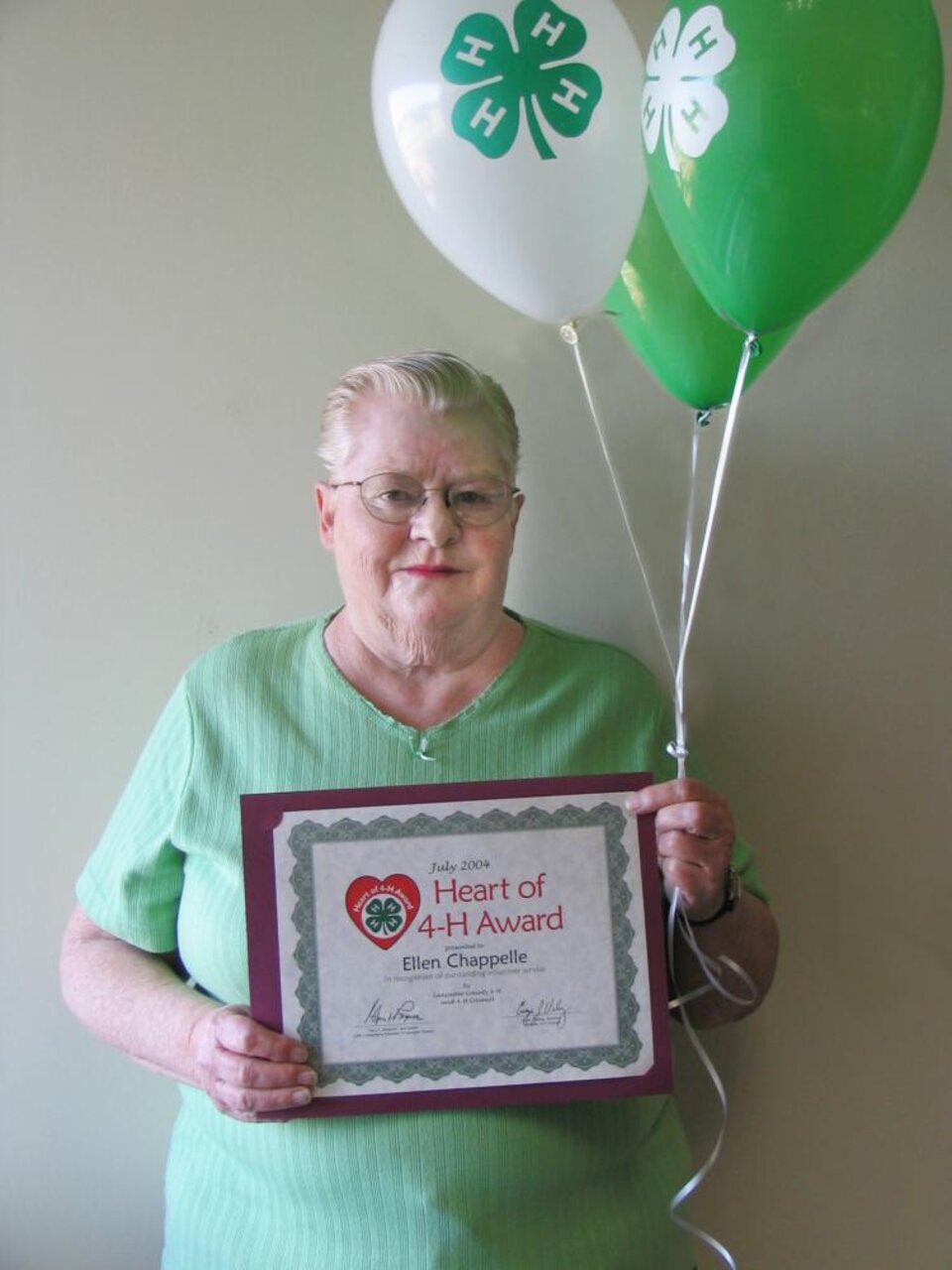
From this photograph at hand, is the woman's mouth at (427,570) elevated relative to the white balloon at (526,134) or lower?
lower

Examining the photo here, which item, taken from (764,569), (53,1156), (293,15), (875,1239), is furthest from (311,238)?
(875,1239)

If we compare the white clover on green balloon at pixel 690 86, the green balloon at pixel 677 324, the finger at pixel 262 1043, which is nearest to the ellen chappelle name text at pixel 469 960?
the finger at pixel 262 1043

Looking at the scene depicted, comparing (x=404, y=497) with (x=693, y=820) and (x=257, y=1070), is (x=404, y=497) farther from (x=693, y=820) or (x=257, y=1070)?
(x=257, y=1070)

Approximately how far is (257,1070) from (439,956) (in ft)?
0.63

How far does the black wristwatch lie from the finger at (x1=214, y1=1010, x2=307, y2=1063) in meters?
0.40

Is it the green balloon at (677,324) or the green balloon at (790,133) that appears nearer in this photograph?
the green balloon at (790,133)

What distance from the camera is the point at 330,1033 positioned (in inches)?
44.1

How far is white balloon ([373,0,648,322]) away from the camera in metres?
1.15

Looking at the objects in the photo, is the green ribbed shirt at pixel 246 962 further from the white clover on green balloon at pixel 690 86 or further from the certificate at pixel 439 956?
the white clover on green balloon at pixel 690 86

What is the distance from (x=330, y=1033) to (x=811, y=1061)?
0.72m

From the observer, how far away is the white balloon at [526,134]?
45.2 inches

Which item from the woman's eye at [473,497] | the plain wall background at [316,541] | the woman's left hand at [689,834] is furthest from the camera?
the plain wall background at [316,541]

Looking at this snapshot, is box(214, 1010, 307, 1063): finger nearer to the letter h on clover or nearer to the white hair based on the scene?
the white hair

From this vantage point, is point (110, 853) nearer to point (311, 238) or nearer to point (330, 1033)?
point (330, 1033)
